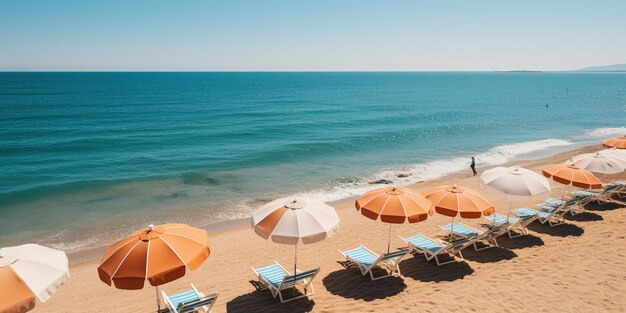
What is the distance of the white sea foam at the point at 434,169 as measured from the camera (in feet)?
67.1

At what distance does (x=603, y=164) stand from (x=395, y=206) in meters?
9.17

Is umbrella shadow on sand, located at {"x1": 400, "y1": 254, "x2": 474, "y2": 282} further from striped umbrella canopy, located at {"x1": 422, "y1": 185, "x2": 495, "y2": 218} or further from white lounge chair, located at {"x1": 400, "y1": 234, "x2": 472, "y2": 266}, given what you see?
striped umbrella canopy, located at {"x1": 422, "y1": 185, "x2": 495, "y2": 218}

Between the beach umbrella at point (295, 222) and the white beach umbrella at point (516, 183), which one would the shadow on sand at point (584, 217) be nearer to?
the white beach umbrella at point (516, 183)

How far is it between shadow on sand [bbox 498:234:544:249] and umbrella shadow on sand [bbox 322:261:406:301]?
3933 mm

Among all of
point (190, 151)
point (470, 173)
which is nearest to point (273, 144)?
point (190, 151)

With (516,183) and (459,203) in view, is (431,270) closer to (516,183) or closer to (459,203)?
(459,203)

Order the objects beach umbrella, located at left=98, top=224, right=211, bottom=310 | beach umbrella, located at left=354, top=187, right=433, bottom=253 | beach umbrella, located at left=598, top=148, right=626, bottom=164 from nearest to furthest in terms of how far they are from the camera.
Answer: beach umbrella, located at left=98, top=224, right=211, bottom=310 → beach umbrella, located at left=354, top=187, right=433, bottom=253 → beach umbrella, located at left=598, top=148, right=626, bottom=164

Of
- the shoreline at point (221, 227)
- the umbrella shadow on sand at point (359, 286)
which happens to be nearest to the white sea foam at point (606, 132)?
the shoreline at point (221, 227)

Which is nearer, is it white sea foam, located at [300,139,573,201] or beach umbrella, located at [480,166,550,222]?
beach umbrella, located at [480,166,550,222]

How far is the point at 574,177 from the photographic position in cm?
1085

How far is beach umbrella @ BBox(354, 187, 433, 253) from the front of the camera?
25.1 ft

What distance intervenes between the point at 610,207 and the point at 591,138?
29.4 meters

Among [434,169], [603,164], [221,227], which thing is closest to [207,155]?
[221,227]

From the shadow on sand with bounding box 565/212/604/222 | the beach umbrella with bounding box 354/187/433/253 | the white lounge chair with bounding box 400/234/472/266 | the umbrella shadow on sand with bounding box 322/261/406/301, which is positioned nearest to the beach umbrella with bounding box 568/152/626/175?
the shadow on sand with bounding box 565/212/604/222
